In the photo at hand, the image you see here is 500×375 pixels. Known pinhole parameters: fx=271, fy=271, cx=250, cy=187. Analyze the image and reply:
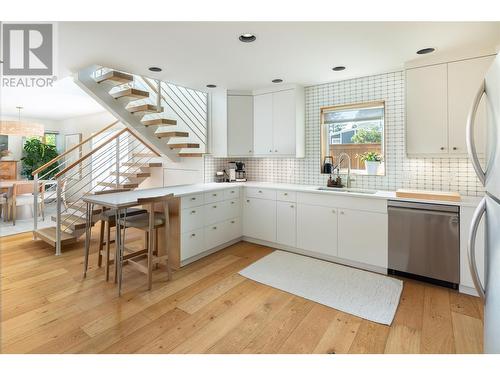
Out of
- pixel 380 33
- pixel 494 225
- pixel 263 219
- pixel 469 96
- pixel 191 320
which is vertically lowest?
pixel 191 320

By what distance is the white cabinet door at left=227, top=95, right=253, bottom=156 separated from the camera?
430 cm

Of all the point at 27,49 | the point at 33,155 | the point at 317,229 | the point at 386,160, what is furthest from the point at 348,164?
the point at 33,155

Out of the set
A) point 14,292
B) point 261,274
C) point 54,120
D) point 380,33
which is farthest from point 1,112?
point 380,33

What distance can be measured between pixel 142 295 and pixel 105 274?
2.40 feet

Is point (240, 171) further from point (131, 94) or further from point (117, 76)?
point (117, 76)

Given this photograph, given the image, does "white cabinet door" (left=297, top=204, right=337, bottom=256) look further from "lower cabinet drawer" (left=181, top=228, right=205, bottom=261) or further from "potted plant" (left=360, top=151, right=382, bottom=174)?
"lower cabinet drawer" (left=181, top=228, right=205, bottom=261)

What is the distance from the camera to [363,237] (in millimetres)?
3156

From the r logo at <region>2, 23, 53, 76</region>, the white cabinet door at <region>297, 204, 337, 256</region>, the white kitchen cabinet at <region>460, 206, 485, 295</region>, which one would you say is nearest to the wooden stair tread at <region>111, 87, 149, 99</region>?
the r logo at <region>2, 23, 53, 76</region>

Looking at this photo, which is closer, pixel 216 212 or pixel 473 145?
pixel 473 145

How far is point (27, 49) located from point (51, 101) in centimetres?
398

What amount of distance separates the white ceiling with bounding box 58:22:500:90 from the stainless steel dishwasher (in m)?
1.57

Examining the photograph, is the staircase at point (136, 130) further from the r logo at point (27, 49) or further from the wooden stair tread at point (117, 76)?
the r logo at point (27, 49)
